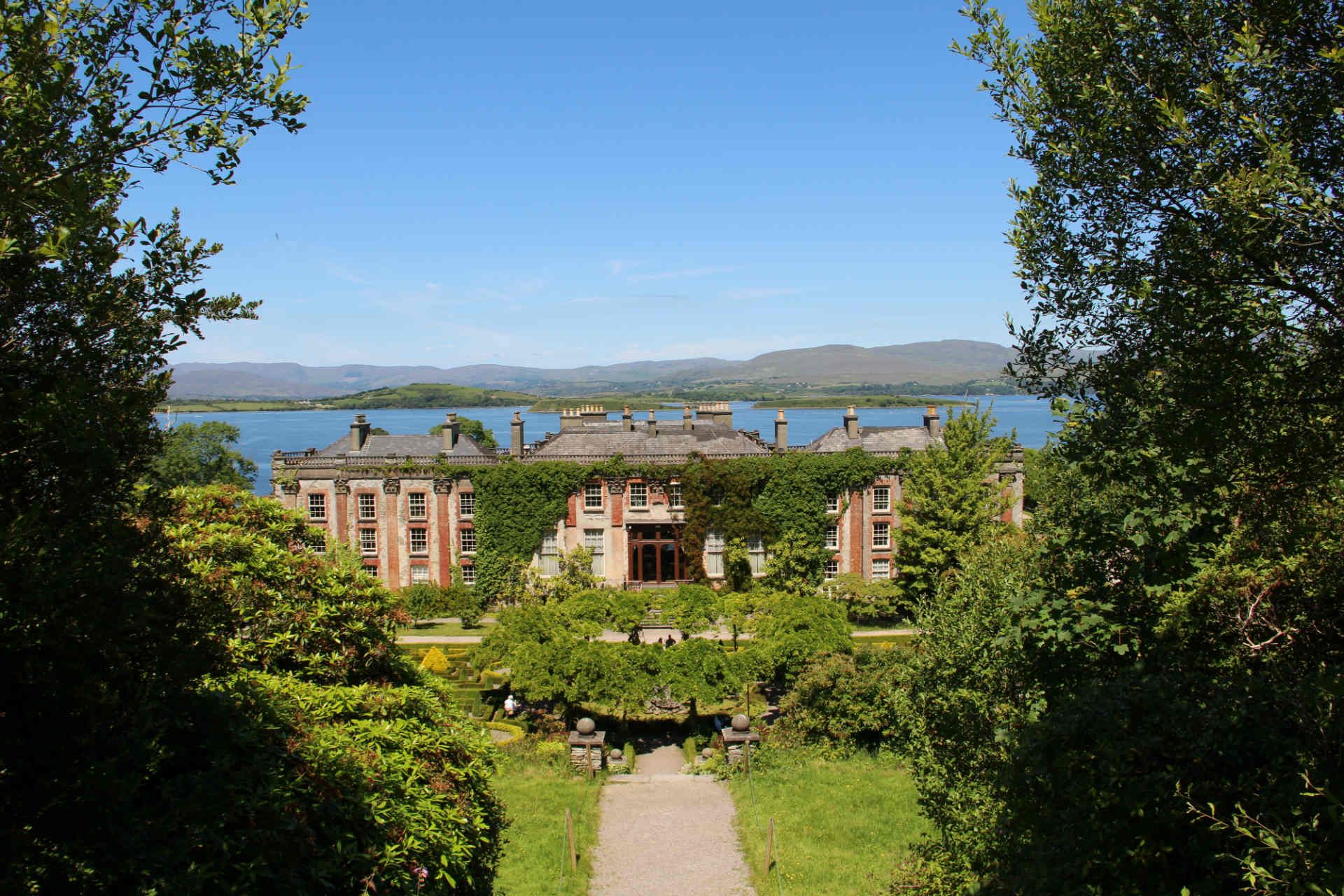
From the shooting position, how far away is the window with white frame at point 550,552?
41438 mm

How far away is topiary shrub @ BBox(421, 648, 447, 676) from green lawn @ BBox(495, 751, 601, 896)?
8.43 metres

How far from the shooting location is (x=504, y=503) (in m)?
41.1

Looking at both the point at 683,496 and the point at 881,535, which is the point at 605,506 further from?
the point at 881,535

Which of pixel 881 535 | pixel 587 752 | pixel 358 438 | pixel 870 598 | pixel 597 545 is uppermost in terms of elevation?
pixel 358 438

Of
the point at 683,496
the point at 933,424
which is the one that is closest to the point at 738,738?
the point at 683,496

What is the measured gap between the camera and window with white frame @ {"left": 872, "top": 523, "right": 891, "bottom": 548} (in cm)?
4234

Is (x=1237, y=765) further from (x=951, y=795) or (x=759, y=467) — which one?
(x=759, y=467)

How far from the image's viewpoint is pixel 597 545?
4162 centimetres

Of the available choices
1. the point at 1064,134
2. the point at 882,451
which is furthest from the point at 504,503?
the point at 1064,134

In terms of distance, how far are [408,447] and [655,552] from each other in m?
13.0

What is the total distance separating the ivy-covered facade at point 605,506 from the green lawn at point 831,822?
1787 cm

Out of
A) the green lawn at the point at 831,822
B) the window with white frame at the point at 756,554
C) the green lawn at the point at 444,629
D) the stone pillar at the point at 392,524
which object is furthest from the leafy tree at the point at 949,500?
the stone pillar at the point at 392,524

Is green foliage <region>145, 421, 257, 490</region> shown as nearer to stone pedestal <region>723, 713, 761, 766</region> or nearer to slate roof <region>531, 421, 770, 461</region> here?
slate roof <region>531, 421, 770, 461</region>

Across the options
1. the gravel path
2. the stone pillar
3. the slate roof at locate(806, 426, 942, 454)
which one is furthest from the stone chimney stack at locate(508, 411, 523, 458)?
the gravel path
